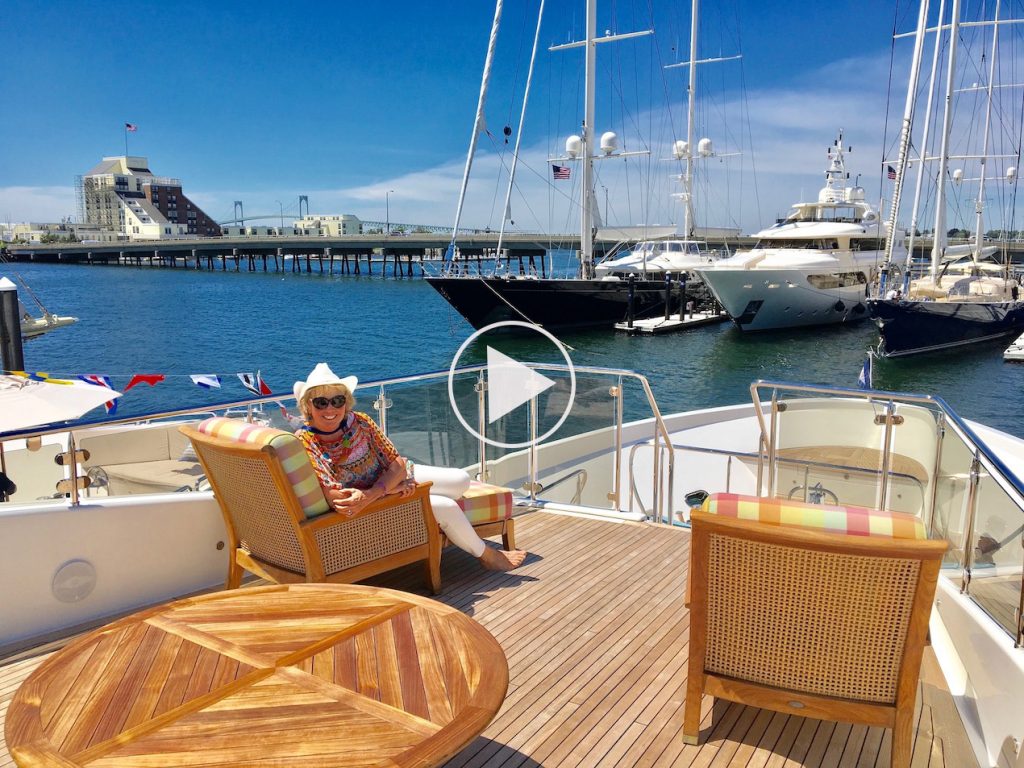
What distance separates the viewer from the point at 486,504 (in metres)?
4.21

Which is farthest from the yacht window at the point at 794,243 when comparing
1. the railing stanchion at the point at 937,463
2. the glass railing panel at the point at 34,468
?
the glass railing panel at the point at 34,468

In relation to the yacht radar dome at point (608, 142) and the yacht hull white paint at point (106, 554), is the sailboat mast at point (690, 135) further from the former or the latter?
the yacht hull white paint at point (106, 554)

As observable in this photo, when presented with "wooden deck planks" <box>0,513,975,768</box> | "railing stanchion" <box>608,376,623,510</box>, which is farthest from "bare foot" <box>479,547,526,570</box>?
"railing stanchion" <box>608,376,623,510</box>

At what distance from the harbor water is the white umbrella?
4.46 meters

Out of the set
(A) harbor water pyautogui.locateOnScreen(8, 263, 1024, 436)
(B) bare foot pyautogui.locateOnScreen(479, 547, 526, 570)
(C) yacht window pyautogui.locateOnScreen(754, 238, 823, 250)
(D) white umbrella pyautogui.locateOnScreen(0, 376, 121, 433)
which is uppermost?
(C) yacht window pyautogui.locateOnScreen(754, 238, 823, 250)

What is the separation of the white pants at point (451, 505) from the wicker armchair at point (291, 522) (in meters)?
0.11

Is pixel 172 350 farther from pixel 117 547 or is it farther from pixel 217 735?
pixel 217 735

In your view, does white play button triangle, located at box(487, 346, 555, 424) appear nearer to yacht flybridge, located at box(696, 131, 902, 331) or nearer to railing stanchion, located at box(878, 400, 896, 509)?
railing stanchion, located at box(878, 400, 896, 509)

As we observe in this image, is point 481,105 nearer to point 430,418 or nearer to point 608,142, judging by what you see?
point 608,142

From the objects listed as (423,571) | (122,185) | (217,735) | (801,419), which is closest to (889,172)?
(801,419)

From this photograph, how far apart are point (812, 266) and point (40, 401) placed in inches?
1292

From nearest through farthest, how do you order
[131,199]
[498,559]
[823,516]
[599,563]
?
1. [823,516]
2. [498,559]
3. [599,563]
4. [131,199]

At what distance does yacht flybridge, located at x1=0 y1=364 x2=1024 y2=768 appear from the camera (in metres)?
2.56

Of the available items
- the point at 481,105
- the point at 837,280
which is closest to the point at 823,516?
the point at 481,105
